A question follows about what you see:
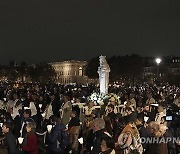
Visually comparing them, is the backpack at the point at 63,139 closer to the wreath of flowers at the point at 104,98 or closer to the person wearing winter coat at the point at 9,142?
the person wearing winter coat at the point at 9,142

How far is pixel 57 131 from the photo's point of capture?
10812 millimetres

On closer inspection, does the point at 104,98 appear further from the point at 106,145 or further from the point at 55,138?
the point at 106,145

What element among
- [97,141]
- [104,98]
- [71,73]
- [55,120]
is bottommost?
[97,141]

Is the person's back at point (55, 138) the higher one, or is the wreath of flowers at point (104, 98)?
the wreath of flowers at point (104, 98)

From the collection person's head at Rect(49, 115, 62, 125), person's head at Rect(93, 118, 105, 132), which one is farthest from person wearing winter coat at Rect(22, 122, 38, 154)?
person's head at Rect(93, 118, 105, 132)

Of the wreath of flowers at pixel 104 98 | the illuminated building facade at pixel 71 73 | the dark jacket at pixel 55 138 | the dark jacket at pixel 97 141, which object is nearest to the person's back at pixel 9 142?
the dark jacket at pixel 55 138

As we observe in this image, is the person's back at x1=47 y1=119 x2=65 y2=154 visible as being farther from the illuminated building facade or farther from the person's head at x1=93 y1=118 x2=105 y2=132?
the illuminated building facade

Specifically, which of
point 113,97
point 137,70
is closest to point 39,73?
point 137,70

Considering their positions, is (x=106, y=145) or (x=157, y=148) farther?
(x=157, y=148)

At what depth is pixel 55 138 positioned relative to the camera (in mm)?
10883

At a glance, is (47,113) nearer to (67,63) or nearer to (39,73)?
(39,73)

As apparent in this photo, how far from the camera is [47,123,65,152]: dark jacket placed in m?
10.8

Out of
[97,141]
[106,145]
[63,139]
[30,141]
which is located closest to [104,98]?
[63,139]

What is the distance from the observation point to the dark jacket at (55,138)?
10828 mm
